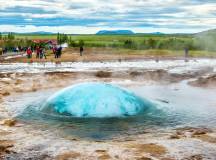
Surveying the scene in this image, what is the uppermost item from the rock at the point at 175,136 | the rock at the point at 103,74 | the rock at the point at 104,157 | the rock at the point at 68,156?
the rock at the point at 175,136

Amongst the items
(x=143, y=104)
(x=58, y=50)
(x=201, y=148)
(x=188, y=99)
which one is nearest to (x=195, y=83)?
(x=188, y=99)

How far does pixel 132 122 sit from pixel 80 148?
284 centimetres

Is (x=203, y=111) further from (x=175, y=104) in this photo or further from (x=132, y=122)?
(x=132, y=122)

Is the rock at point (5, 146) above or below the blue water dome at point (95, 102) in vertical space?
below

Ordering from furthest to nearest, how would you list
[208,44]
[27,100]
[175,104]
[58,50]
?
1. [208,44]
2. [58,50]
3. [27,100]
4. [175,104]

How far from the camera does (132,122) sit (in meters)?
11.4

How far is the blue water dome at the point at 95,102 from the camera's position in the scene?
40.0ft

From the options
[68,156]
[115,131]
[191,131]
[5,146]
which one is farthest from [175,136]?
[5,146]

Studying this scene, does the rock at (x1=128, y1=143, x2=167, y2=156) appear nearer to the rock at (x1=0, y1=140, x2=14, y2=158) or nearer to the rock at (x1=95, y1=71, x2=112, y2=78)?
the rock at (x1=0, y1=140, x2=14, y2=158)

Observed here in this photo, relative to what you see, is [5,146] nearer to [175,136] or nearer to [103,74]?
[175,136]

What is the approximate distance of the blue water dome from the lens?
12.2 meters

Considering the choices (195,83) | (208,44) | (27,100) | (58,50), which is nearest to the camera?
(27,100)

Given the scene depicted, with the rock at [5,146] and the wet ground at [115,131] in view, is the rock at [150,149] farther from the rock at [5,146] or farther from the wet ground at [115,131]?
the rock at [5,146]

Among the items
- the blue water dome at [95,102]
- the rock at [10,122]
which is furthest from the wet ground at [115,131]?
the blue water dome at [95,102]
